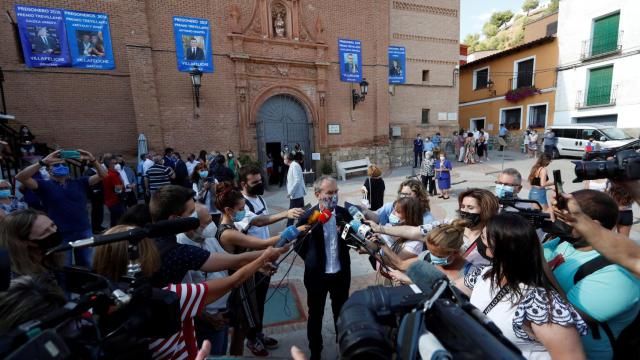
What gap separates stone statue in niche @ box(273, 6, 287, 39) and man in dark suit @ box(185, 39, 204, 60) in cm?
330

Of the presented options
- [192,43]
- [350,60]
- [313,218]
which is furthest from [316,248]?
[350,60]

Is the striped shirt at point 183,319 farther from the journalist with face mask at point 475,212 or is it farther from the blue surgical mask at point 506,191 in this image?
the blue surgical mask at point 506,191

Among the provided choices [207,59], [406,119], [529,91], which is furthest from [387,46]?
[529,91]

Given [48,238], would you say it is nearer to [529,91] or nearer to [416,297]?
[416,297]

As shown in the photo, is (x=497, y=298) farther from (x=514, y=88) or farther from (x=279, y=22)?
(x=514, y=88)

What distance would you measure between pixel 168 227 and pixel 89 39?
516 inches

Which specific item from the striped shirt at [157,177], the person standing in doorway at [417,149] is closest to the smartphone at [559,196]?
the striped shirt at [157,177]

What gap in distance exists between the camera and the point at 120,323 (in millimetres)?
1031

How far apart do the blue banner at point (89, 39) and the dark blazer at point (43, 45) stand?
434mm

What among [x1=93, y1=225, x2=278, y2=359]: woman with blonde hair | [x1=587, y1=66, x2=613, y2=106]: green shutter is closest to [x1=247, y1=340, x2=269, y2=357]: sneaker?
[x1=93, y1=225, x2=278, y2=359]: woman with blonde hair

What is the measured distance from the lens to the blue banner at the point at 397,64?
52.9 feet

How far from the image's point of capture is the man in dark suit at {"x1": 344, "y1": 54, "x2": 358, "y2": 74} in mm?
14039

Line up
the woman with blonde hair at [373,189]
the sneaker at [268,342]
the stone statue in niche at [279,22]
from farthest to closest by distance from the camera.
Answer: the stone statue in niche at [279,22] → the woman with blonde hair at [373,189] → the sneaker at [268,342]

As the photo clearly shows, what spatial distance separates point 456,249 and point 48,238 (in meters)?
2.84
